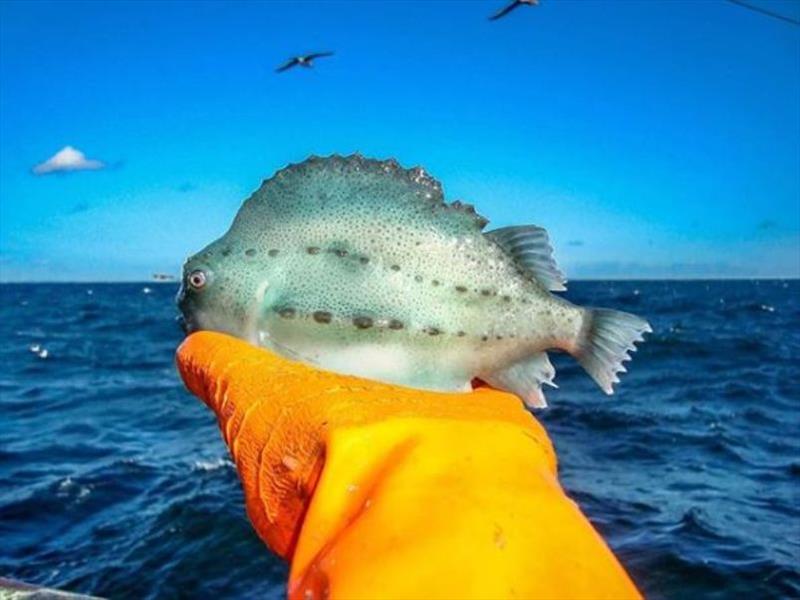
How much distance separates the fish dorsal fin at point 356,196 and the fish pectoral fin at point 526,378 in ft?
1.59

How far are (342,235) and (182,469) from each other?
10.4m

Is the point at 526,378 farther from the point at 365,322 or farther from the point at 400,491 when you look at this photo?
Result: the point at 400,491

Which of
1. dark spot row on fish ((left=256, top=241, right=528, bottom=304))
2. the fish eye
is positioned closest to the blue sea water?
the fish eye

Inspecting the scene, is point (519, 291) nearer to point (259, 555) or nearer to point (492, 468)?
point (492, 468)

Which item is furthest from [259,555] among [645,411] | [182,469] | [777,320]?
[777,320]

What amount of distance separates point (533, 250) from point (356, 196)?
0.65m

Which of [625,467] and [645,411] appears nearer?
[625,467]

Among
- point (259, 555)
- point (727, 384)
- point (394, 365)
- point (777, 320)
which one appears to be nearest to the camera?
point (394, 365)

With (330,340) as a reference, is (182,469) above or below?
below

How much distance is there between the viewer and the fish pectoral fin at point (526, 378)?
2674 millimetres

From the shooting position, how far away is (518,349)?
268cm

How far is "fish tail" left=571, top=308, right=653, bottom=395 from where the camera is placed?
2811mm

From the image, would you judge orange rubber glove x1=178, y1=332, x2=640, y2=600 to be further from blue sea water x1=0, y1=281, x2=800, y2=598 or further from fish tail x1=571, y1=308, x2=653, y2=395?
blue sea water x1=0, y1=281, x2=800, y2=598

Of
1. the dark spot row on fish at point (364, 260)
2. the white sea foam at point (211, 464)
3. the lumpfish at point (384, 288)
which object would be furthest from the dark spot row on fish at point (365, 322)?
the white sea foam at point (211, 464)
